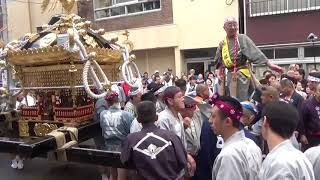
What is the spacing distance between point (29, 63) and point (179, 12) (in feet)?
34.5

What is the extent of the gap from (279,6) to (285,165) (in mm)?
12360

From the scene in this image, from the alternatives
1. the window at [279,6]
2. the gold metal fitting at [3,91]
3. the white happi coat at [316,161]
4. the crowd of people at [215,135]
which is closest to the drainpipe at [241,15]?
the window at [279,6]

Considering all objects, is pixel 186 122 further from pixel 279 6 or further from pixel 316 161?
pixel 279 6

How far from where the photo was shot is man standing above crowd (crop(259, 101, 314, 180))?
2100 mm

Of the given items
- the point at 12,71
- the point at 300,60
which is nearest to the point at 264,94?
the point at 12,71

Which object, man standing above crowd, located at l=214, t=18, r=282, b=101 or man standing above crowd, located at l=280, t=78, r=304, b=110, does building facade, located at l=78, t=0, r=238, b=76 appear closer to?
man standing above crowd, located at l=280, t=78, r=304, b=110

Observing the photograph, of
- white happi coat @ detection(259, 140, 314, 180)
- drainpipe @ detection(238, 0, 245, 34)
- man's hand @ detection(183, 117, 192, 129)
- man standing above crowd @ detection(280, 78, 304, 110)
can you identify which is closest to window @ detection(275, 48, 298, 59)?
drainpipe @ detection(238, 0, 245, 34)

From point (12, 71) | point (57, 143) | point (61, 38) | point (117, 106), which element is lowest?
point (57, 143)

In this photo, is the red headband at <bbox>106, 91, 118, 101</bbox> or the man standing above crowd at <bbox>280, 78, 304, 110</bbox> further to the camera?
the man standing above crowd at <bbox>280, 78, 304, 110</bbox>

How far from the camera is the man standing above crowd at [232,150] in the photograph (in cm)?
241

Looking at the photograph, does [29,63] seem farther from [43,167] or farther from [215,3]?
[215,3]

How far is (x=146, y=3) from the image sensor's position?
1642 cm

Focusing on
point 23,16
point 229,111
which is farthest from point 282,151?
point 23,16

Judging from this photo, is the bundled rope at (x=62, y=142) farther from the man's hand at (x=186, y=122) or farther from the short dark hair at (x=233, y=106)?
the short dark hair at (x=233, y=106)
